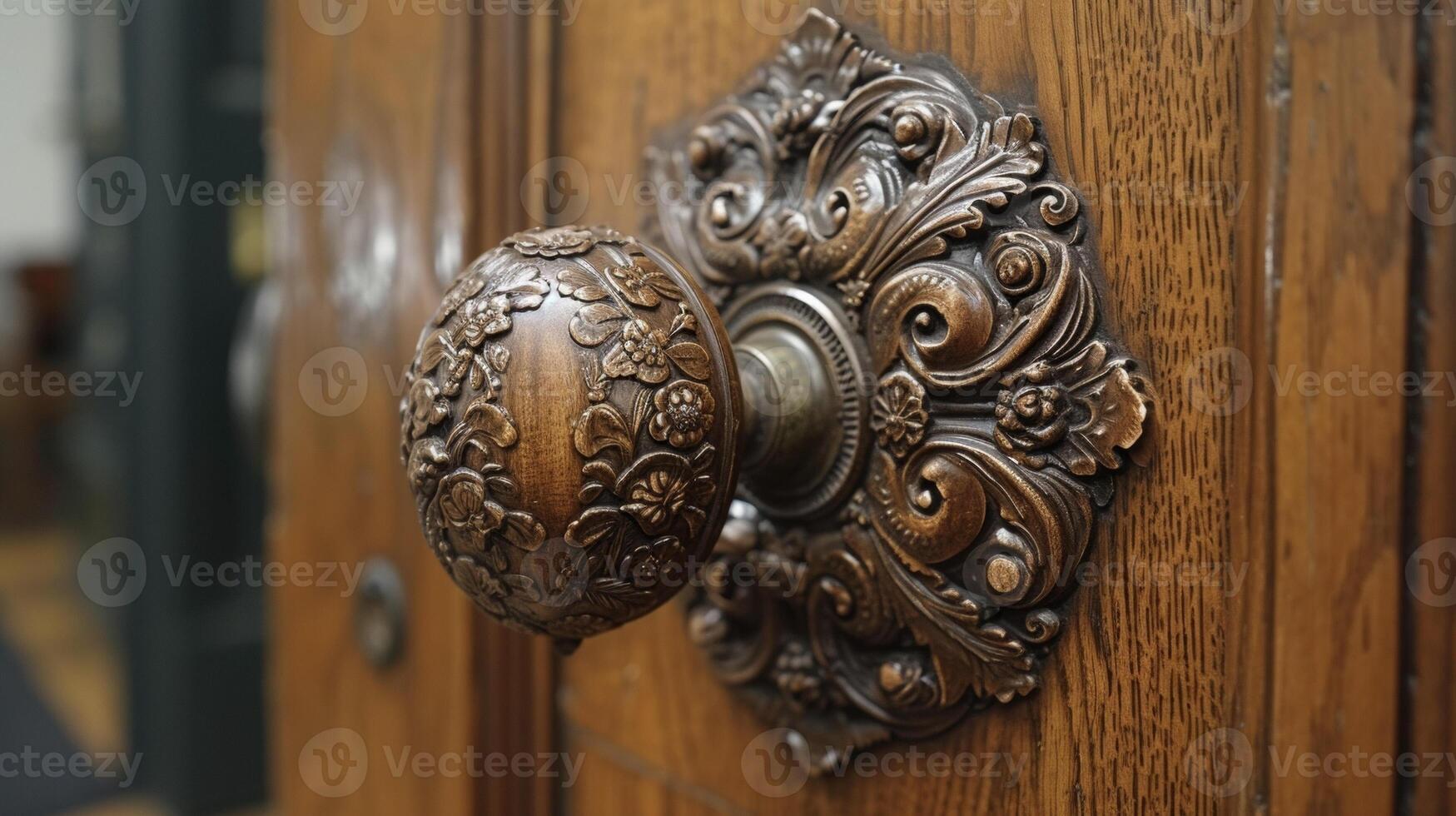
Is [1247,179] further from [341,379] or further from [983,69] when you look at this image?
[341,379]

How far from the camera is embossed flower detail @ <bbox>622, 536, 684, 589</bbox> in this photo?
30 cm

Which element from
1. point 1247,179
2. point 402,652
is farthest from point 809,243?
point 402,652

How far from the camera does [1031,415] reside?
0.98 feet

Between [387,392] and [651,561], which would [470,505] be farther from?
[387,392]

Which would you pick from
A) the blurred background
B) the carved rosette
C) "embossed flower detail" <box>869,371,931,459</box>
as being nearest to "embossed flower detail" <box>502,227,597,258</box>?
the carved rosette

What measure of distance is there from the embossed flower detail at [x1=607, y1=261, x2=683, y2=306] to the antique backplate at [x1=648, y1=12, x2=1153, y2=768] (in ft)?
0.19

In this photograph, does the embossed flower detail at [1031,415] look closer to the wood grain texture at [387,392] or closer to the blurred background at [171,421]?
the wood grain texture at [387,392]

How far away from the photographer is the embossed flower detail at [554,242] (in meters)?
0.32

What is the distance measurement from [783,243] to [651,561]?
13 centimetres

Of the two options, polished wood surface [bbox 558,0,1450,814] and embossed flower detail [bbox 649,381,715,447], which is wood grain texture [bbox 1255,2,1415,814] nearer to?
polished wood surface [bbox 558,0,1450,814]

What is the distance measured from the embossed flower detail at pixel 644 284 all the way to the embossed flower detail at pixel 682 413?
27mm

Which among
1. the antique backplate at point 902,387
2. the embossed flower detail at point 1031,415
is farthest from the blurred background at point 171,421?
the embossed flower detail at point 1031,415

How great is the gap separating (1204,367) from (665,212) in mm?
222

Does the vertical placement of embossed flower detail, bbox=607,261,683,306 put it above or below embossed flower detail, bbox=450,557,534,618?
above
